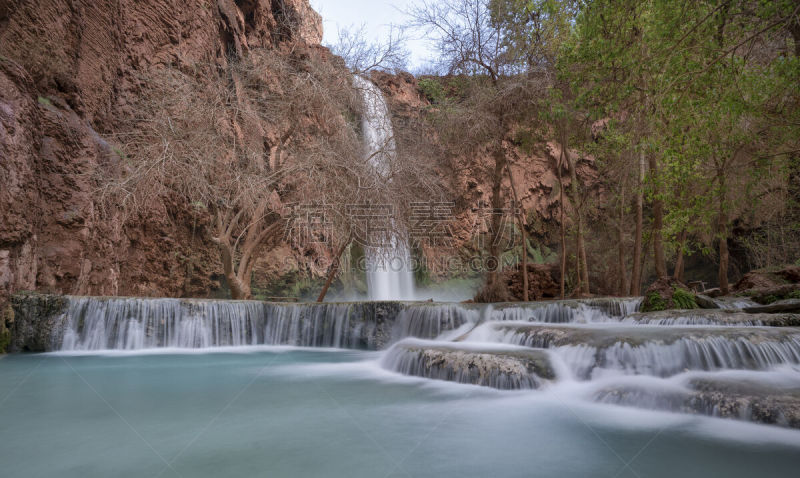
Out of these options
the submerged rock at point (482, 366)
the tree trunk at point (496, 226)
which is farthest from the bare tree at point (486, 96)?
the submerged rock at point (482, 366)

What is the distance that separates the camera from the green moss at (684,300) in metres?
9.85

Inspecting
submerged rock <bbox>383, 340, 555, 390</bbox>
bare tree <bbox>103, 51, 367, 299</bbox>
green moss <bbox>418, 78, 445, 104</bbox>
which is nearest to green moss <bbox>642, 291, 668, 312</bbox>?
submerged rock <bbox>383, 340, 555, 390</bbox>

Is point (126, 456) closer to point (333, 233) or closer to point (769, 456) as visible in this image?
point (769, 456)

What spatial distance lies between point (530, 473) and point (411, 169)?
9.98m

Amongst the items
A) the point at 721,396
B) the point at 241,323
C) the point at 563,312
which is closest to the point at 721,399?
the point at 721,396

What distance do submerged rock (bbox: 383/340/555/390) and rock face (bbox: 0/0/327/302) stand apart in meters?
8.04

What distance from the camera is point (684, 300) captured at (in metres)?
9.91

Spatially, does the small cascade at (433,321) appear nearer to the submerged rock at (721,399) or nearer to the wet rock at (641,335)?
the wet rock at (641,335)

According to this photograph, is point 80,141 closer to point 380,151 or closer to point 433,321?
point 380,151

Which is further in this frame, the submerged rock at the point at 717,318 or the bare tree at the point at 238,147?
the bare tree at the point at 238,147

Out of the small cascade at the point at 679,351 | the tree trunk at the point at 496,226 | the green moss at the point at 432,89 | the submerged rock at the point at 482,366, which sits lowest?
the submerged rock at the point at 482,366

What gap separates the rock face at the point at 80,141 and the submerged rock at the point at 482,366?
8039 mm

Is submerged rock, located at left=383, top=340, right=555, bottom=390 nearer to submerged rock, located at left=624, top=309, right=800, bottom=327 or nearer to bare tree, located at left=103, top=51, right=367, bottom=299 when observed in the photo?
submerged rock, located at left=624, top=309, right=800, bottom=327

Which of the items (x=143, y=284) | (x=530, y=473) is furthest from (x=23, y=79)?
(x=530, y=473)
